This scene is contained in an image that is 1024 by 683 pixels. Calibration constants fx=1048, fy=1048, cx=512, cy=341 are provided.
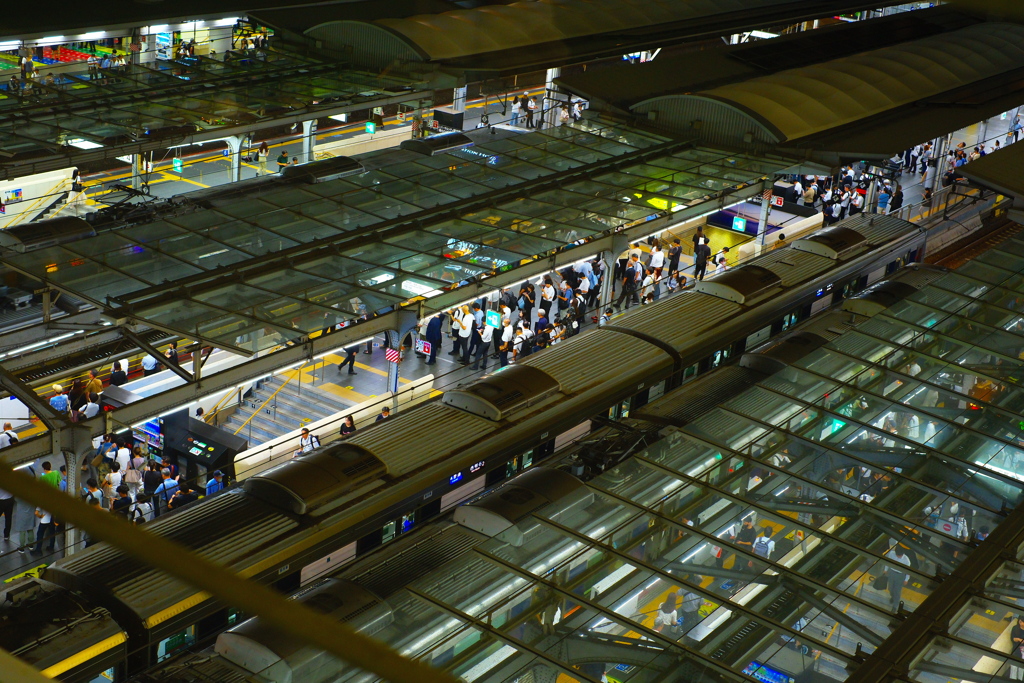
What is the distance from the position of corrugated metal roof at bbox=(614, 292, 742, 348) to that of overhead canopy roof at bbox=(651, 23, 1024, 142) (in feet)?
24.3

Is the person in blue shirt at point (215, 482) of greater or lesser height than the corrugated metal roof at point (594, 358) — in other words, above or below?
below

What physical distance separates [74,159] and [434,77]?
1081 centimetres

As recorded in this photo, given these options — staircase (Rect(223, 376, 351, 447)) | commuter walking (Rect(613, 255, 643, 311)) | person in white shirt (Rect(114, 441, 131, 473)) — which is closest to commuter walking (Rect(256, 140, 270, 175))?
staircase (Rect(223, 376, 351, 447))

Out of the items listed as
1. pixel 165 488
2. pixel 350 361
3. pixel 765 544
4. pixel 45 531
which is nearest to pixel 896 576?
pixel 765 544

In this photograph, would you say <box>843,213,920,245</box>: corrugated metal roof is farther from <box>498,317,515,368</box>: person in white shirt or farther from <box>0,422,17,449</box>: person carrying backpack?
<box>0,422,17,449</box>: person carrying backpack

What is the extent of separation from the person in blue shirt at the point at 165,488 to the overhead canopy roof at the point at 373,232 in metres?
3.11

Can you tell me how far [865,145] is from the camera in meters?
26.6

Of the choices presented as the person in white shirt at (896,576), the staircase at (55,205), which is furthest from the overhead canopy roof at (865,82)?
the person in white shirt at (896,576)

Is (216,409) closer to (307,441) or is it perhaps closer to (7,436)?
(307,441)

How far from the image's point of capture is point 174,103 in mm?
25078

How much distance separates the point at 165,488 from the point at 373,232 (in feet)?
19.0

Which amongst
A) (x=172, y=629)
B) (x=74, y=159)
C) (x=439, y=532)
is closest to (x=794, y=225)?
(x=74, y=159)

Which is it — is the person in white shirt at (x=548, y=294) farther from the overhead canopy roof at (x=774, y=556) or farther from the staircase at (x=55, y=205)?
the staircase at (x=55, y=205)

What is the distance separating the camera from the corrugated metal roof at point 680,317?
1883 cm
